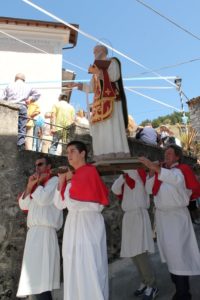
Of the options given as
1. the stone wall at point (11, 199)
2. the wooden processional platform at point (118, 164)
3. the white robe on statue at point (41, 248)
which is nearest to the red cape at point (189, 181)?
the wooden processional platform at point (118, 164)

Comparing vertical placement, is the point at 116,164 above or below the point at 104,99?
below

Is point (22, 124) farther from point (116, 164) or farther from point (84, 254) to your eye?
point (84, 254)

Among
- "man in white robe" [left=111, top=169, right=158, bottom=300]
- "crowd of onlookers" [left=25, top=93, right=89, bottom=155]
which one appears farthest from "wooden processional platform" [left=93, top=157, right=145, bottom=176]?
"crowd of onlookers" [left=25, top=93, right=89, bottom=155]

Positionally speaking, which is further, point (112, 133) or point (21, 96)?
point (21, 96)

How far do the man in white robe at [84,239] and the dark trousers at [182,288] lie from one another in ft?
3.29

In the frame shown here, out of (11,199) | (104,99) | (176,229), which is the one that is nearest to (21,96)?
(11,199)

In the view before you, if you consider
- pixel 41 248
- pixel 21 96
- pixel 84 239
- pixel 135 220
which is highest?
pixel 21 96

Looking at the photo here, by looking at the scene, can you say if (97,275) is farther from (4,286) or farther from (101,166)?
(4,286)

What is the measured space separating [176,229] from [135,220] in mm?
948

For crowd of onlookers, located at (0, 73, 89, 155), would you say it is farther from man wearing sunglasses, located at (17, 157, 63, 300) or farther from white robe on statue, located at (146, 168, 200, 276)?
white robe on statue, located at (146, 168, 200, 276)

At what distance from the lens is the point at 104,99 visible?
5.34 metres

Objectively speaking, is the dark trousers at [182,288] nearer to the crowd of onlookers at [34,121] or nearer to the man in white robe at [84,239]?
the man in white robe at [84,239]

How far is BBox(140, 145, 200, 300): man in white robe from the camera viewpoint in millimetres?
4840

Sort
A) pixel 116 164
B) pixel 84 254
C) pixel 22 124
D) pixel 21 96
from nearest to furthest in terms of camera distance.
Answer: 1. pixel 84 254
2. pixel 116 164
3. pixel 22 124
4. pixel 21 96
